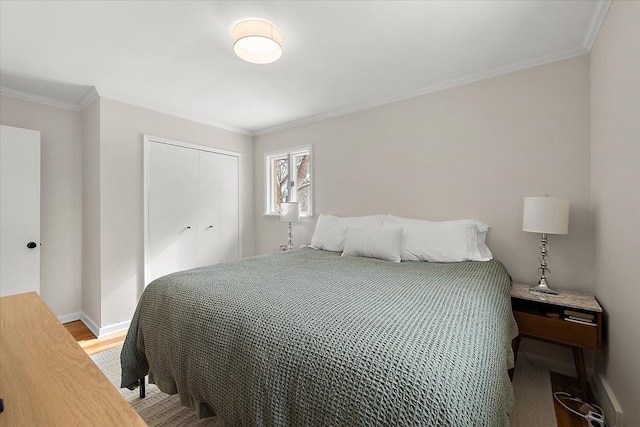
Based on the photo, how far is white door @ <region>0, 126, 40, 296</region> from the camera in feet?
8.71

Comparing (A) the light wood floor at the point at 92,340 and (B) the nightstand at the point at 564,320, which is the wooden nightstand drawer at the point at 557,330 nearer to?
(B) the nightstand at the point at 564,320

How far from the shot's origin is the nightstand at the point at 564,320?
175cm

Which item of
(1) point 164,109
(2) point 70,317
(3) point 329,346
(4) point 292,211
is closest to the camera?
(3) point 329,346

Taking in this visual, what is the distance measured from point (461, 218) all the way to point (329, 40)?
6.27 ft

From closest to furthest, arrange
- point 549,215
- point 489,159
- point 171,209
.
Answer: point 549,215 < point 489,159 < point 171,209

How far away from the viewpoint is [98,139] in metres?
2.89

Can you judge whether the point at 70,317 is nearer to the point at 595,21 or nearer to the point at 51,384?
the point at 51,384

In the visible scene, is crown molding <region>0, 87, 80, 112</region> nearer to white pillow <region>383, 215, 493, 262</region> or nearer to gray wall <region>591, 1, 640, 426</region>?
white pillow <region>383, 215, 493, 262</region>

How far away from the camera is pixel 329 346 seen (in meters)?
0.95

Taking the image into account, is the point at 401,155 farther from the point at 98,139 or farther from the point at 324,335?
the point at 98,139

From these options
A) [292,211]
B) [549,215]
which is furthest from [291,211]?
[549,215]

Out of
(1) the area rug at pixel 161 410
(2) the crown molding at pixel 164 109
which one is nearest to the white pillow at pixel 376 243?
(1) the area rug at pixel 161 410

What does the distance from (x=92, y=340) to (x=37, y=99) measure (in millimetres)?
2565

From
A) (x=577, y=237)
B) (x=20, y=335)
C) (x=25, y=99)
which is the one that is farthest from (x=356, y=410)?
(x=25, y=99)
